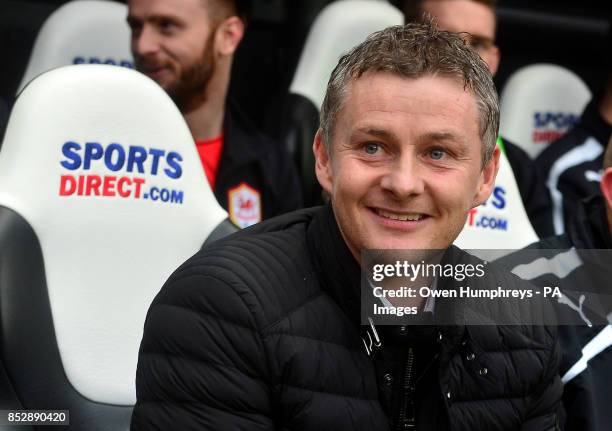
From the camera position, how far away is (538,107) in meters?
3.54

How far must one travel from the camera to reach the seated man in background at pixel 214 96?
2824mm

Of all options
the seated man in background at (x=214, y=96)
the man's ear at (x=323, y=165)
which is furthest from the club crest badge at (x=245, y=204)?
the man's ear at (x=323, y=165)

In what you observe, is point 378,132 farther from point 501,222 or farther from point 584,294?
point 501,222

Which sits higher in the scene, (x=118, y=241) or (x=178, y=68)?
(x=178, y=68)

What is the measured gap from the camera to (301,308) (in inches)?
60.6

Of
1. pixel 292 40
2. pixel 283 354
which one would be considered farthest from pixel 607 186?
pixel 292 40

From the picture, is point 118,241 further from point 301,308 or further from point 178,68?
point 178,68

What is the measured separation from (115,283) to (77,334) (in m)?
0.12

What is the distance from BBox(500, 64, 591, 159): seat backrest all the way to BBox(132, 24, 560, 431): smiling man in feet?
6.31

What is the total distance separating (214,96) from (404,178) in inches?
62.4

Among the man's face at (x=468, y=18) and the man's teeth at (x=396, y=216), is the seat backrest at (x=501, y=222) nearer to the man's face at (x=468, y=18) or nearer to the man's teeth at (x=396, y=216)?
the man's face at (x=468, y=18)

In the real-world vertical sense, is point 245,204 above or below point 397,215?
above

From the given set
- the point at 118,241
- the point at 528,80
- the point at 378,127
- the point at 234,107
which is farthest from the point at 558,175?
the point at 378,127

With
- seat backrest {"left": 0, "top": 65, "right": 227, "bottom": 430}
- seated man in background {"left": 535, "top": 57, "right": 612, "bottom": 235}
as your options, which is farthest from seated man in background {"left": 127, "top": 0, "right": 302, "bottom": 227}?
seated man in background {"left": 535, "top": 57, "right": 612, "bottom": 235}
